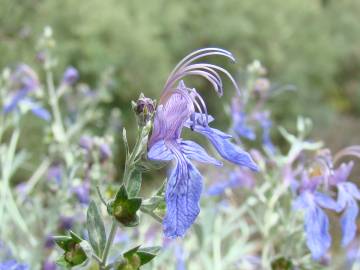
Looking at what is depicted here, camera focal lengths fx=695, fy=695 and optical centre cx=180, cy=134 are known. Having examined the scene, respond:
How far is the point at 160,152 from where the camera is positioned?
0.80 m

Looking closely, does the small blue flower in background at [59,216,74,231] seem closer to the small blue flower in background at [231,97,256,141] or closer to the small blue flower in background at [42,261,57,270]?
the small blue flower in background at [42,261,57,270]

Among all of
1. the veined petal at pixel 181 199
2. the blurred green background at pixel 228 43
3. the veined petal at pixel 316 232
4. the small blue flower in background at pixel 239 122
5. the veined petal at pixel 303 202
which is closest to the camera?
the veined petal at pixel 181 199

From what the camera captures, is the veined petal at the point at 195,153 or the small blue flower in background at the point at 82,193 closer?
the veined petal at the point at 195,153

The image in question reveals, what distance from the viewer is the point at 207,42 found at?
29.8ft

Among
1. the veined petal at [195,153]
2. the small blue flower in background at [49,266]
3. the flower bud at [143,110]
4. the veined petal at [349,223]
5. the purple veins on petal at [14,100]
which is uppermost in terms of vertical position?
the flower bud at [143,110]

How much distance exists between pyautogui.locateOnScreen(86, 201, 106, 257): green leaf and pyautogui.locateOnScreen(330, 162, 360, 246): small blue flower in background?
498 mm

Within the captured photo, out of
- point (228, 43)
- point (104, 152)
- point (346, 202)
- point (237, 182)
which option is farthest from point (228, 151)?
point (228, 43)

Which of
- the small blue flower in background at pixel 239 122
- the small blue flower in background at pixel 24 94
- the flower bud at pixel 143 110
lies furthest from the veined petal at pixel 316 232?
the small blue flower in background at pixel 24 94

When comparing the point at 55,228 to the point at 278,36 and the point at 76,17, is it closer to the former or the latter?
the point at 76,17

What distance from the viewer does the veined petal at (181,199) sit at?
75 centimetres

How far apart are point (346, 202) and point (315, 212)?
9 cm

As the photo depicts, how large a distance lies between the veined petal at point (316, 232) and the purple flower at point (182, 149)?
0.32m

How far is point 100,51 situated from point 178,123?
6870mm

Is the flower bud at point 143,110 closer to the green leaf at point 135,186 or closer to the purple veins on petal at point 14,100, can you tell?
the green leaf at point 135,186
